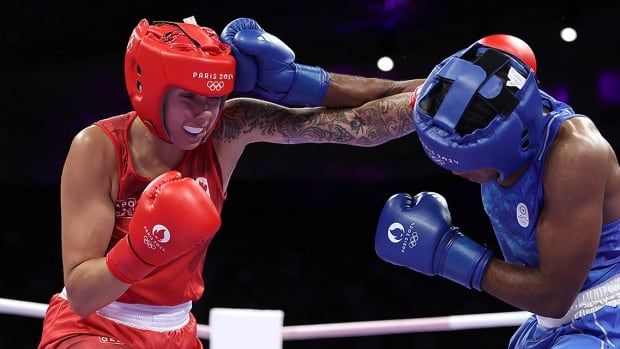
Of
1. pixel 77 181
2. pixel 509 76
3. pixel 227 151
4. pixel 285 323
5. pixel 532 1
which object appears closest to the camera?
pixel 509 76

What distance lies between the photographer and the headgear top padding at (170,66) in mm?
2230

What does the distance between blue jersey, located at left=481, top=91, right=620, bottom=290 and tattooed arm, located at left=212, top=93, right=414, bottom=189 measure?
0.48 meters

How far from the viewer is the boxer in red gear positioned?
2.12m

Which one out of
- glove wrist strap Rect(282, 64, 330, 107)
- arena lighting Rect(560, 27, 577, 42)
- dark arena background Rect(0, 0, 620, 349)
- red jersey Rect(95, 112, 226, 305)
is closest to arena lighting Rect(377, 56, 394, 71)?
dark arena background Rect(0, 0, 620, 349)

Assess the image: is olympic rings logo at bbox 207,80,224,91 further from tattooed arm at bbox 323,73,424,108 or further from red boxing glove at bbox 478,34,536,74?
red boxing glove at bbox 478,34,536,74

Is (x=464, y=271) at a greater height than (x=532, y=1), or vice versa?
(x=464, y=271)

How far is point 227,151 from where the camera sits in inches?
99.5

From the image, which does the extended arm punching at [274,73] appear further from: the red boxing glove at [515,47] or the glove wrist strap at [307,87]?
the red boxing glove at [515,47]

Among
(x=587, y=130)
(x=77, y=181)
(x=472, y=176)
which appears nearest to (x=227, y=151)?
(x=77, y=181)

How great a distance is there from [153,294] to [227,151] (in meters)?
0.46

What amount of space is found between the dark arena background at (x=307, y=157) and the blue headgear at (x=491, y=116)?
333cm

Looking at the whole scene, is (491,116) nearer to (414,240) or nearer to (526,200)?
(526,200)

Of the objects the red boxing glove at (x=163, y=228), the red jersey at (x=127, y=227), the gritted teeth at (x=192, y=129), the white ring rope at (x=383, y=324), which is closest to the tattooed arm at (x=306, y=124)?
the red jersey at (x=127, y=227)

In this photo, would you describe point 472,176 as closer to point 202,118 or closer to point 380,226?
point 380,226
